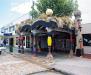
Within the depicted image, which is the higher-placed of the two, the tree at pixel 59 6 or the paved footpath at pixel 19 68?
the tree at pixel 59 6

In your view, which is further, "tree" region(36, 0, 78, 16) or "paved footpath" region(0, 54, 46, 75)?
"tree" region(36, 0, 78, 16)

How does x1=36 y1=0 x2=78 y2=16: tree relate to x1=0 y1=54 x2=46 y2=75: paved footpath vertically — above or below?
above

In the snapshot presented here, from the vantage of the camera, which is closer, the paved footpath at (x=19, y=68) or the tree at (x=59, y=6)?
the paved footpath at (x=19, y=68)

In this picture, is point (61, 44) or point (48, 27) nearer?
point (48, 27)

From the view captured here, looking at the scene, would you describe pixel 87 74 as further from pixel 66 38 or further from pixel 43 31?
pixel 66 38

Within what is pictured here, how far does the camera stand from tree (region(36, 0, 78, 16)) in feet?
95.9

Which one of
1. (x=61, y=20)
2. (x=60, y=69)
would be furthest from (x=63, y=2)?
(x=60, y=69)

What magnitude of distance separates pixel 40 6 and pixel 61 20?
1241 cm

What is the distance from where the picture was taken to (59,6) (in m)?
29.2

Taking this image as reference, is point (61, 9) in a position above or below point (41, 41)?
above

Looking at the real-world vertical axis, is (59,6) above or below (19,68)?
above

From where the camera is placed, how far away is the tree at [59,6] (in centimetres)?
2922

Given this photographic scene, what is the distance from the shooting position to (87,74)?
11336 mm

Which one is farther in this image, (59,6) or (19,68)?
(59,6)
